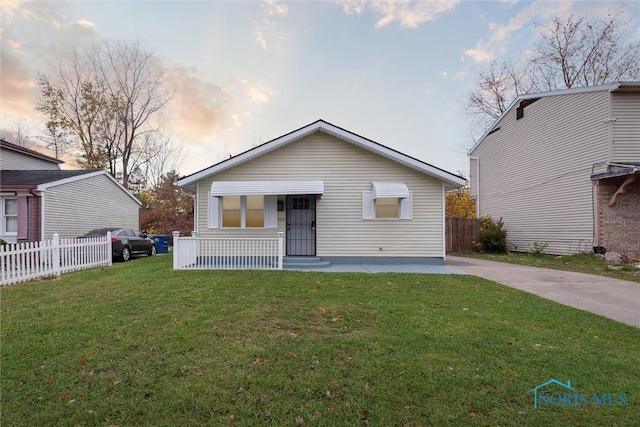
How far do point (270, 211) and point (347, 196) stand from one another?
2.70 meters

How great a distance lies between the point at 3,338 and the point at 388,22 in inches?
619

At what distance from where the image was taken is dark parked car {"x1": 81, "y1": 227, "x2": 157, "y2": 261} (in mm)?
12188

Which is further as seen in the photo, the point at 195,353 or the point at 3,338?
the point at 3,338

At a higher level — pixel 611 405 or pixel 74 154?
pixel 74 154

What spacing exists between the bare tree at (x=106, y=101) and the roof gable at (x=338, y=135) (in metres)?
19.9

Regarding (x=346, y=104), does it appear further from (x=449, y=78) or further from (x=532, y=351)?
(x=532, y=351)

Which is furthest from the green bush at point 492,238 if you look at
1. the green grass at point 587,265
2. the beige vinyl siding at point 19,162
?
the beige vinyl siding at point 19,162

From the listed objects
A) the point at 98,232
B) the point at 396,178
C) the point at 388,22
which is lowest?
the point at 98,232

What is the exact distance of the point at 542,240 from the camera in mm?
14219

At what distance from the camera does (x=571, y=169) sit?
12930 millimetres

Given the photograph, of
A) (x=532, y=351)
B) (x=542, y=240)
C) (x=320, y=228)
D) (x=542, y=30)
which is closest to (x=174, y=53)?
(x=320, y=228)

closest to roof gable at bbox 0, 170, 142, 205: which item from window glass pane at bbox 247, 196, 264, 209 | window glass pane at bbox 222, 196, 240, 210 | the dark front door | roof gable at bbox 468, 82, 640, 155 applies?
window glass pane at bbox 222, 196, 240, 210

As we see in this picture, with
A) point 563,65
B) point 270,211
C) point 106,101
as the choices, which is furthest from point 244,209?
point 563,65

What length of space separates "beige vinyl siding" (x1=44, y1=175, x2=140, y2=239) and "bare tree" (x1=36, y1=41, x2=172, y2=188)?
899cm
